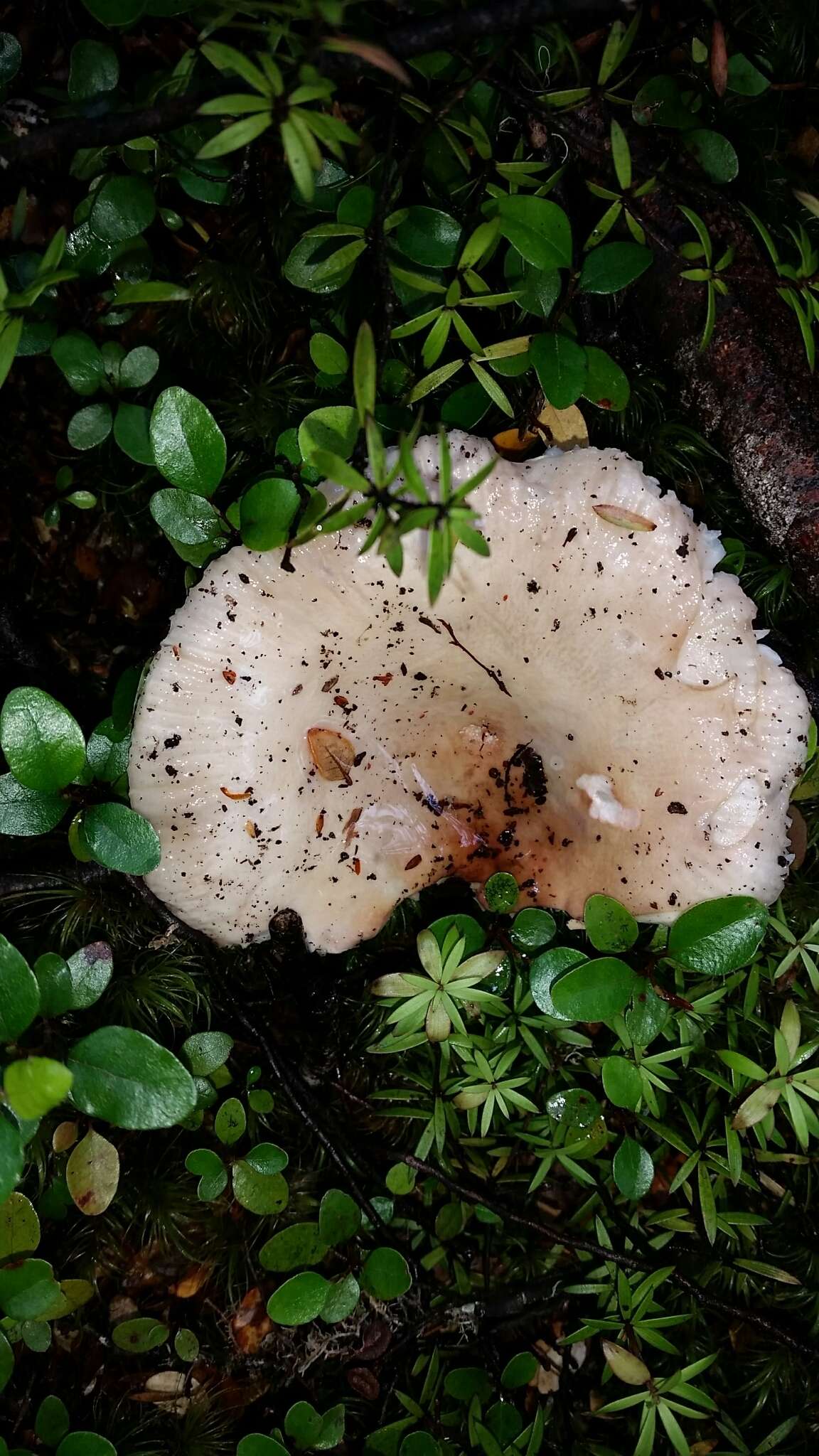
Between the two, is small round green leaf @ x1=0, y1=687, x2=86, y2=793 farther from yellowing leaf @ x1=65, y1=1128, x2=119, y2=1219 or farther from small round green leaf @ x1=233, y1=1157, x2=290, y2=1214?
small round green leaf @ x1=233, y1=1157, x2=290, y2=1214

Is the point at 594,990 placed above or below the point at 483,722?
below

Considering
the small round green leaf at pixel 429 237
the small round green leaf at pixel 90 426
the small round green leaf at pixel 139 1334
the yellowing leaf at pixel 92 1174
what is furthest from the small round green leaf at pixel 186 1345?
the small round green leaf at pixel 429 237

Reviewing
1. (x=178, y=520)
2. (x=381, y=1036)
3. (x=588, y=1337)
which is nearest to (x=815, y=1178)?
(x=588, y=1337)

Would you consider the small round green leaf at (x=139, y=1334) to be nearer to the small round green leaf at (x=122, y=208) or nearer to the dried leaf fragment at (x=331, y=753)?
the dried leaf fragment at (x=331, y=753)

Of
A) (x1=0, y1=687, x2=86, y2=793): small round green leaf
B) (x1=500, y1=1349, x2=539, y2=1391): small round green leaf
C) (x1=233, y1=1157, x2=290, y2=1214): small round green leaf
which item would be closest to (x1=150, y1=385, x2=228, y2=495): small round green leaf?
(x1=0, y1=687, x2=86, y2=793): small round green leaf

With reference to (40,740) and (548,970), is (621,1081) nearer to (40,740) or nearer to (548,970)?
(548,970)

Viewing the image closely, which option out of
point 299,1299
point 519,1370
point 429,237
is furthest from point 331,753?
point 519,1370
